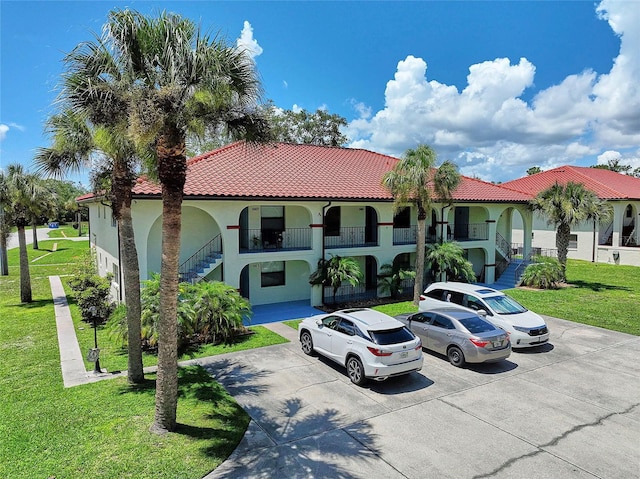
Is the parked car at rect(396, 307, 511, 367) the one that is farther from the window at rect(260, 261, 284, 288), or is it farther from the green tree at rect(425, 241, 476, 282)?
the window at rect(260, 261, 284, 288)

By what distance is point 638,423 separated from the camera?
27.8 feet

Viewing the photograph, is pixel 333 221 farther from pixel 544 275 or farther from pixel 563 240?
pixel 563 240

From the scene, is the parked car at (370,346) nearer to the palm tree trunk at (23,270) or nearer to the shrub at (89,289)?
the shrub at (89,289)

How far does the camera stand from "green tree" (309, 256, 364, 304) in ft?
56.7

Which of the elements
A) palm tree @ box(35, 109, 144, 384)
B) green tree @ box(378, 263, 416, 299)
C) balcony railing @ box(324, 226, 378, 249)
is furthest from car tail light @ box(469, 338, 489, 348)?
balcony railing @ box(324, 226, 378, 249)

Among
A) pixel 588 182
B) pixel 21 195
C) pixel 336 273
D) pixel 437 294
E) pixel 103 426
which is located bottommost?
pixel 103 426

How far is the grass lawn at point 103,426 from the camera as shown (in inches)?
264

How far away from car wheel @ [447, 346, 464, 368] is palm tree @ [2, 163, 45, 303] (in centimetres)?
1936

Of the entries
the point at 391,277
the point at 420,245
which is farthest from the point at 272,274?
the point at 420,245

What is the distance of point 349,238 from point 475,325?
1006cm

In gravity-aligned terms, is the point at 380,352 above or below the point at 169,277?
below

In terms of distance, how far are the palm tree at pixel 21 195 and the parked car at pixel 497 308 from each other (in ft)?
60.4

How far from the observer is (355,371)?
10.3m

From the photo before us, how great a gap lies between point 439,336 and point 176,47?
1000 cm
